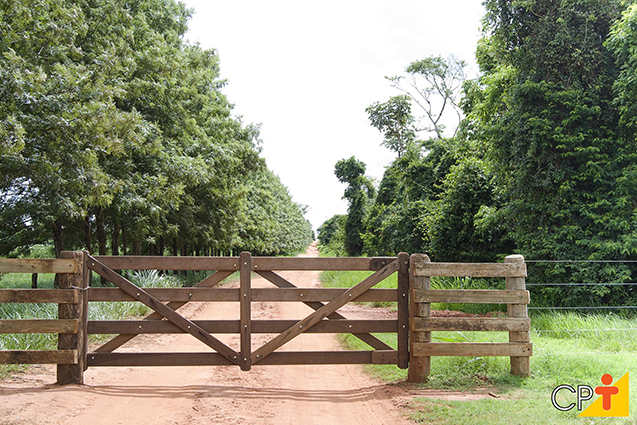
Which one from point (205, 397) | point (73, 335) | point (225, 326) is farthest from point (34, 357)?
point (225, 326)

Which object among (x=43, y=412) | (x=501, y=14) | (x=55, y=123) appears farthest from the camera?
(x=501, y=14)

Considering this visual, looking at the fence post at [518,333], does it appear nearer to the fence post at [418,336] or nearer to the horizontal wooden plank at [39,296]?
the fence post at [418,336]

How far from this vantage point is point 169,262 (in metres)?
6.56

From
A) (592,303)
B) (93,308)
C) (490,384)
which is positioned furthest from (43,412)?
(592,303)

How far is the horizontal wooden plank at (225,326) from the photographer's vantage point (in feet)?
21.2

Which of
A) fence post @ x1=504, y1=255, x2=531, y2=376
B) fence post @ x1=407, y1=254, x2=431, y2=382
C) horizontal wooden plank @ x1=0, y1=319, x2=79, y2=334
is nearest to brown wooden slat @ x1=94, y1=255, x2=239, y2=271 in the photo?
horizontal wooden plank @ x1=0, y1=319, x2=79, y2=334

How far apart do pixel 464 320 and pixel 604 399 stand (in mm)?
1812

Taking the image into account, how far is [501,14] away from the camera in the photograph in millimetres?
15570

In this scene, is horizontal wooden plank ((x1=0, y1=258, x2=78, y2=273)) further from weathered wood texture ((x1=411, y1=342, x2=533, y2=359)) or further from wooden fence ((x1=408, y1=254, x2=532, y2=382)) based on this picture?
weathered wood texture ((x1=411, y1=342, x2=533, y2=359))

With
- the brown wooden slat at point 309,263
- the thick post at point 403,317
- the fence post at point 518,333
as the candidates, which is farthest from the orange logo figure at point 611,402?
the brown wooden slat at point 309,263

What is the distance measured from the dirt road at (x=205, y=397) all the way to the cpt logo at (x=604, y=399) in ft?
6.29

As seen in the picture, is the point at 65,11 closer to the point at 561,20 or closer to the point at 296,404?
the point at 296,404

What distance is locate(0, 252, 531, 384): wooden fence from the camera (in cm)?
639

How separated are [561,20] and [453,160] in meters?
11.7
